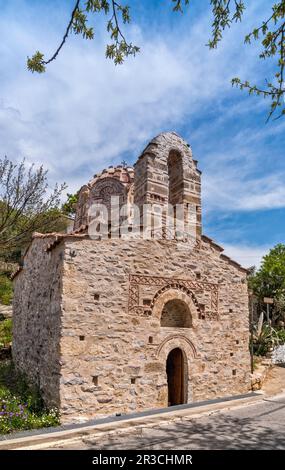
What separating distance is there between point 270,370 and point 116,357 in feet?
22.6

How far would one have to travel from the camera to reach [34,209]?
1010 cm

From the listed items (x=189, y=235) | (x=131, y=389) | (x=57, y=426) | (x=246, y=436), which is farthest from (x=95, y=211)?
(x=246, y=436)

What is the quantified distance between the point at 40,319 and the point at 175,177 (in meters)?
4.60

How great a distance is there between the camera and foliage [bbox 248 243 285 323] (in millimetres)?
18531

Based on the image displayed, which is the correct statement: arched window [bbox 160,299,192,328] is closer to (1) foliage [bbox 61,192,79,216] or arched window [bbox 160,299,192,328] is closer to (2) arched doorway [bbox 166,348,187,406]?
(2) arched doorway [bbox 166,348,187,406]

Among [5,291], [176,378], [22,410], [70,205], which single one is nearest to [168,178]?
[176,378]

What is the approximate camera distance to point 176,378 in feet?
26.7

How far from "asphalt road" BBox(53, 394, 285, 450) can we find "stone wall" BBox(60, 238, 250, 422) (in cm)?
98

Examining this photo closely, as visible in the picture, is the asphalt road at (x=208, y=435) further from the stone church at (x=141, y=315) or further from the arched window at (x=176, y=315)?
the arched window at (x=176, y=315)

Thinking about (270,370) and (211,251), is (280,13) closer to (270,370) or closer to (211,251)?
(211,251)

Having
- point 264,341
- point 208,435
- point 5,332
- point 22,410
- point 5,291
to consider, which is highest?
point 5,291

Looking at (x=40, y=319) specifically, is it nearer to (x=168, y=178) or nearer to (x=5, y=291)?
(x=168, y=178)

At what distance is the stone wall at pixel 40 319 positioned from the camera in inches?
273

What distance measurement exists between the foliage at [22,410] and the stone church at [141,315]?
244 millimetres
